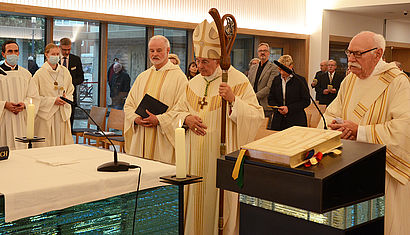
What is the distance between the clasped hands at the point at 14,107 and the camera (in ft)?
23.1

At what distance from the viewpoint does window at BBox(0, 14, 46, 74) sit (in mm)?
9609

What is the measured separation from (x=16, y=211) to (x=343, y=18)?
14861 millimetres

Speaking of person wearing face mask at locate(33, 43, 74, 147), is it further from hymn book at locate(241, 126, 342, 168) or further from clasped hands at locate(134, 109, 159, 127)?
hymn book at locate(241, 126, 342, 168)

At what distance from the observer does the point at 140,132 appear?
5.68 meters

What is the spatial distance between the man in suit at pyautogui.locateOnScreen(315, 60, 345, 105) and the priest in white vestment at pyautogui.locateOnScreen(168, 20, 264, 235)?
7.18m

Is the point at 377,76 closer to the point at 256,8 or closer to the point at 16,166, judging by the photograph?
the point at 16,166

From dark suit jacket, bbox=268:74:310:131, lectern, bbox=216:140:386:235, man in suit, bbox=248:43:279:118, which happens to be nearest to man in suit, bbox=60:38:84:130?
man in suit, bbox=248:43:279:118

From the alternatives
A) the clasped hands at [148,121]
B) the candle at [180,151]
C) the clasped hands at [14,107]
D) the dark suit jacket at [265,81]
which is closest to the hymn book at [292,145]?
the candle at [180,151]

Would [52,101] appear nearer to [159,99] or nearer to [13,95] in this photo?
[13,95]

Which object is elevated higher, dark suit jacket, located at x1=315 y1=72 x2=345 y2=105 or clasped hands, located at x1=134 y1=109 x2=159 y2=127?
dark suit jacket, located at x1=315 y1=72 x2=345 y2=105

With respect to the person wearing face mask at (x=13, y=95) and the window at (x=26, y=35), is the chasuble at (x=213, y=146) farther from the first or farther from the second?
A: the window at (x=26, y=35)

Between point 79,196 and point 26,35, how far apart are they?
817cm

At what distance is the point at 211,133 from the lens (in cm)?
471

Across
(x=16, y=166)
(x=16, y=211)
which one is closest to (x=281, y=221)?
(x=16, y=211)
